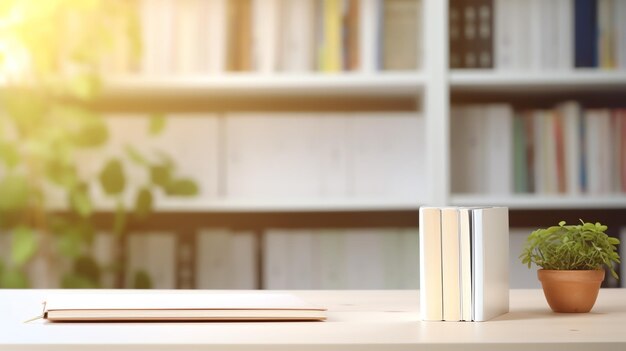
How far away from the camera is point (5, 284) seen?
89.7 inches

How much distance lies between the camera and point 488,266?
0.98 meters

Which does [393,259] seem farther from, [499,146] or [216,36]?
[216,36]

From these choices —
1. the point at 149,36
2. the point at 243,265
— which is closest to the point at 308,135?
the point at 243,265

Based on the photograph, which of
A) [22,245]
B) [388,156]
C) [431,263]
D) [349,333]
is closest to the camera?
[349,333]

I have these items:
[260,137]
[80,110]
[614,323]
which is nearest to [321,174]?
[260,137]

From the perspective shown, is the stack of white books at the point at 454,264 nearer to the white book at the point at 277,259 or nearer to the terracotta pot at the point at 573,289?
the terracotta pot at the point at 573,289

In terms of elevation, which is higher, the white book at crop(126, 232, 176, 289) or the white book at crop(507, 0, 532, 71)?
the white book at crop(507, 0, 532, 71)

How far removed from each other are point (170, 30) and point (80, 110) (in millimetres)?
333

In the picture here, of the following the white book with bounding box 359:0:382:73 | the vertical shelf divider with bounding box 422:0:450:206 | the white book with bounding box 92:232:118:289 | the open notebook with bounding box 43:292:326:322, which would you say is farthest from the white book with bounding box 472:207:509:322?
the white book with bounding box 92:232:118:289

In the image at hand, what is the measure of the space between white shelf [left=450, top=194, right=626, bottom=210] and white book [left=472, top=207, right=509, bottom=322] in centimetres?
129

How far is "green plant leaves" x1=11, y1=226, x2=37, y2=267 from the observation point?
2.21 m

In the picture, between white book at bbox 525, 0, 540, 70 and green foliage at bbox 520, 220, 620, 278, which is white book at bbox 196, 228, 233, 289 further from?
green foliage at bbox 520, 220, 620, 278

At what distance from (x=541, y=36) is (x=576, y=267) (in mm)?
1453

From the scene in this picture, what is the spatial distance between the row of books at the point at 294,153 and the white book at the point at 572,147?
0.41m
